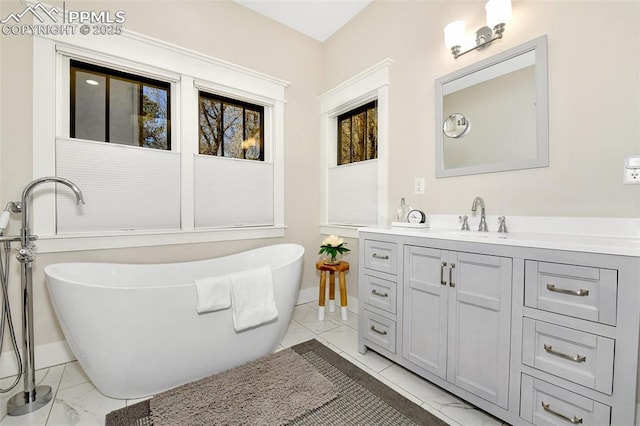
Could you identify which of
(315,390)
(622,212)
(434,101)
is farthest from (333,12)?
(315,390)

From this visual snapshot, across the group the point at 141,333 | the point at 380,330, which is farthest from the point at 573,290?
the point at 141,333

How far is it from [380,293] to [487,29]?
1813 millimetres

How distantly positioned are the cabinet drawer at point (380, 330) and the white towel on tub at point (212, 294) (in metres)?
0.95

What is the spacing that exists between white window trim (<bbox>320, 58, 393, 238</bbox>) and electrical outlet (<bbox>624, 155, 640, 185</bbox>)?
4.67ft

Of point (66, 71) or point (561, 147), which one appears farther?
point (66, 71)

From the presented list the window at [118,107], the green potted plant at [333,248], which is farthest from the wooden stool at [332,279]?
the window at [118,107]

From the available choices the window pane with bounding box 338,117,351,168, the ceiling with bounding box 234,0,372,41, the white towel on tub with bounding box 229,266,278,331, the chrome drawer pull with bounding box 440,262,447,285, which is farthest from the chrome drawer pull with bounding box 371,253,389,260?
the ceiling with bounding box 234,0,372,41

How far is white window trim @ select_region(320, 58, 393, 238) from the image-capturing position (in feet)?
8.01

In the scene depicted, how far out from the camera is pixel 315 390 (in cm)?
159

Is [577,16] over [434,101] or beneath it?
over

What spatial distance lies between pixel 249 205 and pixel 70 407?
1.79 m

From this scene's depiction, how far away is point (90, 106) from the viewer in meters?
2.08

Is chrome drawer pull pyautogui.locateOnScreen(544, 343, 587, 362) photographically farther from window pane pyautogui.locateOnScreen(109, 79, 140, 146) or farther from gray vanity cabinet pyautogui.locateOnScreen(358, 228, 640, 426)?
window pane pyautogui.locateOnScreen(109, 79, 140, 146)

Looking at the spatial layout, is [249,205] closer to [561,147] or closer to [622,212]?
[561,147]
